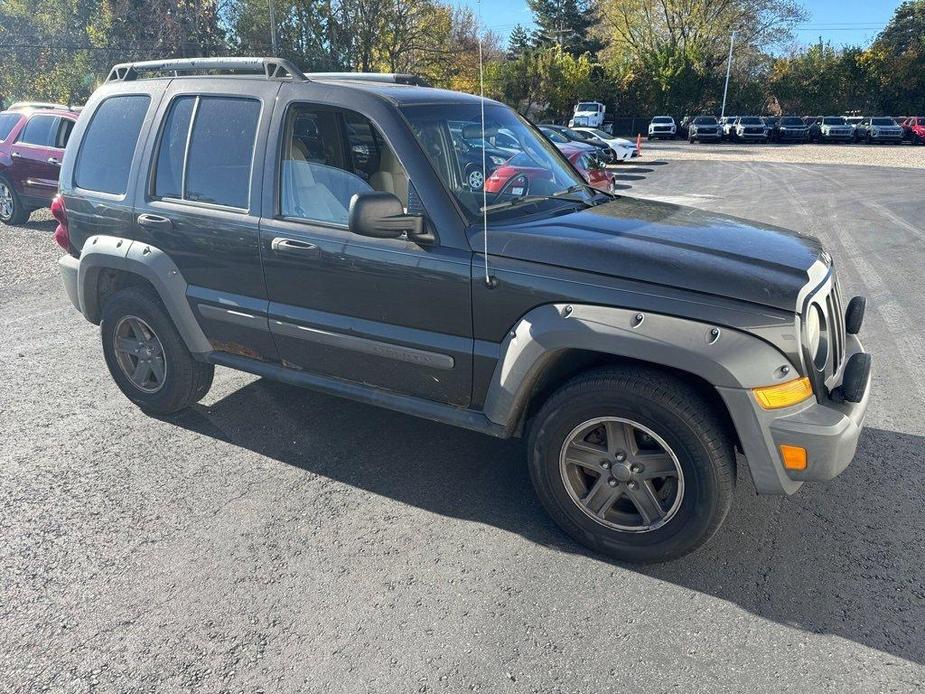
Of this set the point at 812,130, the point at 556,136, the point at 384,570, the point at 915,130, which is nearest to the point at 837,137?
the point at 812,130

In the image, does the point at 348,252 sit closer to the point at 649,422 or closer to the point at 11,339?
the point at 649,422

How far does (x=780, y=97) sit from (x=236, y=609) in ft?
188

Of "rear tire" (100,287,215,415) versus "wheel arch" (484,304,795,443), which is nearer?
"wheel arch" (484,304,795,443)

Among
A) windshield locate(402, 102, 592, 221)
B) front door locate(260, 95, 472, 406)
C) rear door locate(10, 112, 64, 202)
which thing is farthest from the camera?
rear door locate(10, 112, 64, 202)

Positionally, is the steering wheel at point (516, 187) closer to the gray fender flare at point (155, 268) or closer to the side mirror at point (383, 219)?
the side mirror at point (383, 219)

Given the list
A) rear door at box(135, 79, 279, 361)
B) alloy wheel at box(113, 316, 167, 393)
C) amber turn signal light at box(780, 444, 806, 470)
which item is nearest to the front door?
rear door at box(135, 79, 279, 361)

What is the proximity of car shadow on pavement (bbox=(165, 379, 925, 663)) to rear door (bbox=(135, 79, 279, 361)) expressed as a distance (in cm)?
67

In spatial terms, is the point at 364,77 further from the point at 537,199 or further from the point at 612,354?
the point at 612,354

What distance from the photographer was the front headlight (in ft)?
9.05

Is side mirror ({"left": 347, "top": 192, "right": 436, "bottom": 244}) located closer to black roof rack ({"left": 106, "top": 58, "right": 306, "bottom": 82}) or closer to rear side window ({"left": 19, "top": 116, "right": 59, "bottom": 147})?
black roof rack ({"left": 106, "top": 58, "right": 306, "bottom": 82})

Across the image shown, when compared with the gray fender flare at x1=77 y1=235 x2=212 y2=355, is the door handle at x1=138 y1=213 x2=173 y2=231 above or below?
above

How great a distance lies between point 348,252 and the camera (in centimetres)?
338

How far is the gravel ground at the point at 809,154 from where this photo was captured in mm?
26375

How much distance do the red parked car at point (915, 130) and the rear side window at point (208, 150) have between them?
42.8 meters
